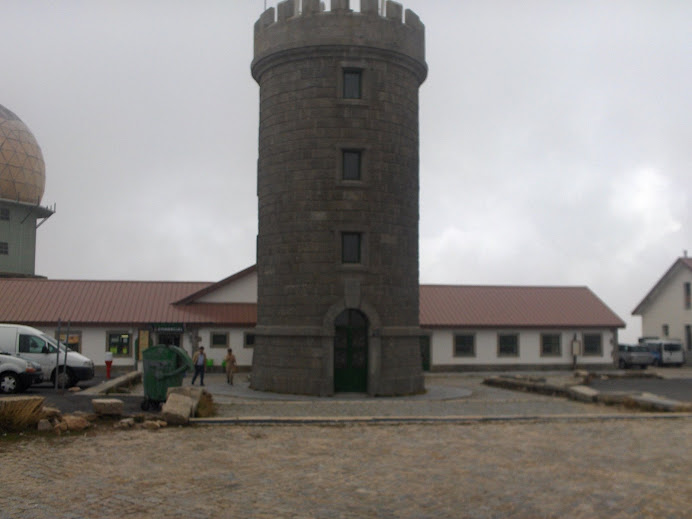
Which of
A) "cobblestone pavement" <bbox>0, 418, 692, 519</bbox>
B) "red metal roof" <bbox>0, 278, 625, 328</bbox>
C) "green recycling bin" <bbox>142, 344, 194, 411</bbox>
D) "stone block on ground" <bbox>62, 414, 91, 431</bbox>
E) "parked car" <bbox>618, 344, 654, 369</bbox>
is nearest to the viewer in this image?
"cobblestone pavement" <bbox>0, 418, 692, 519</bbox>

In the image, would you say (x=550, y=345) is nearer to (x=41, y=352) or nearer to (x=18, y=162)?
(x=41, y=352)

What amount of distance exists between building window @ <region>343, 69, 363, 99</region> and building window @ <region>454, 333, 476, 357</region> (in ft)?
64.6

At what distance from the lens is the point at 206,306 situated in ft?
136

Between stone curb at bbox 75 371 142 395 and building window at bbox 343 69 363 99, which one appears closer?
stone curb at bbox 75 371 142 395

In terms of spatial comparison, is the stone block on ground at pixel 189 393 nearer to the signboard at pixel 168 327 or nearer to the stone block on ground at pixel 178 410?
the stone block on ground at pixel 178 410

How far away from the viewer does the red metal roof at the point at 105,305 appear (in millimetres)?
39250

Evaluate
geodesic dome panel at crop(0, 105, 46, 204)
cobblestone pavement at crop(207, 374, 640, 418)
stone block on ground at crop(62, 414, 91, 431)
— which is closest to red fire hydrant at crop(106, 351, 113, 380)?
cobblestone pavement at crop(207, 374, 640, 418)

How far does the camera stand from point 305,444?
571 inches

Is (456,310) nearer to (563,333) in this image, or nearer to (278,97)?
(563,333)

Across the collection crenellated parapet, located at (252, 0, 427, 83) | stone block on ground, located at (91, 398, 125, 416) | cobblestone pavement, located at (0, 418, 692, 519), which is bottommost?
cobblestone pavement, located at (0, 418, 692, 519)

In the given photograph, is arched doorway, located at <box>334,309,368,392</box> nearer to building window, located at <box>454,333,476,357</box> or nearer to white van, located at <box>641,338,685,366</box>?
building window, located at <box>454,333,476,357</box>

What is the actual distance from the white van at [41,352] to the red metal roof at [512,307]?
19619 mm

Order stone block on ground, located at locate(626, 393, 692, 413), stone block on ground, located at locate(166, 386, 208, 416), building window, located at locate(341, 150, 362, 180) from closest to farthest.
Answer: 1. stone block on ground, located at locate(166, 386, 208, 416)
2. stone block on ground, located at locate(626, 393, 692, 413)
3. building window, located at locate(341, 150, 362, 180)

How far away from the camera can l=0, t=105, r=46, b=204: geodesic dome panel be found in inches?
2013
